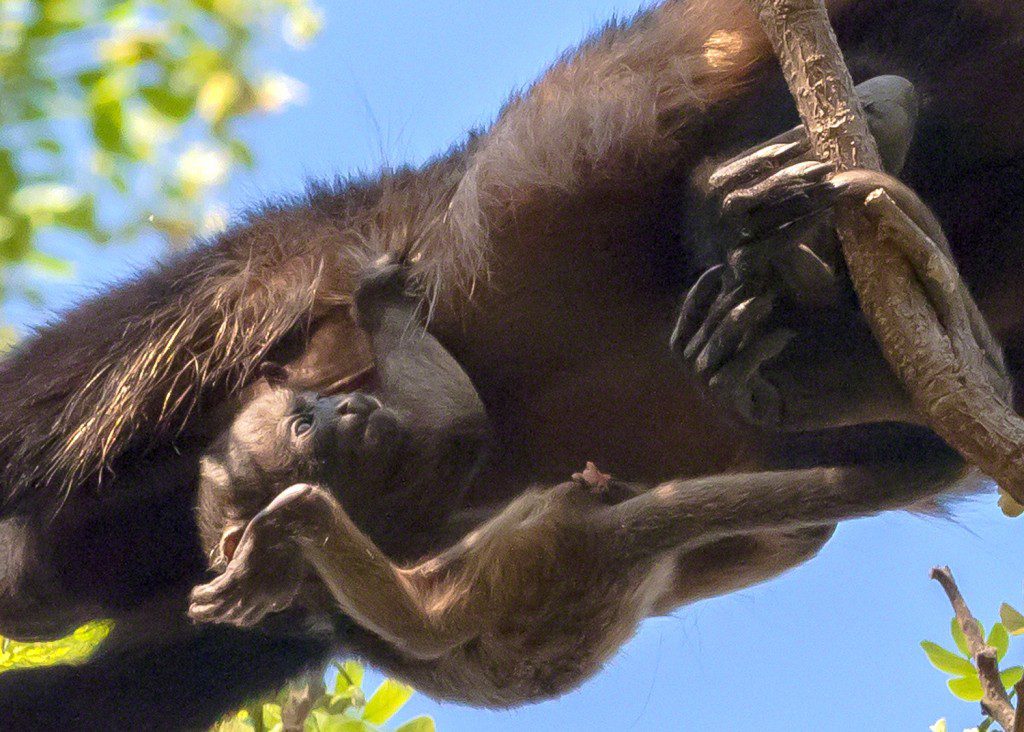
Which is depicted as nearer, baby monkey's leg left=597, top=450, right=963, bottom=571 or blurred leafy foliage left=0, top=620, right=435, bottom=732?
baby monkey's leg left=597, top=450, right=963, bottom=571

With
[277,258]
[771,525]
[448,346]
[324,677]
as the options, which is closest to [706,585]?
[771,525]

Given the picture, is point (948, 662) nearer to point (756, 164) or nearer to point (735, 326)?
point (735, 326)

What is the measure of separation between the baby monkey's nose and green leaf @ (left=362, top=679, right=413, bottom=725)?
41.0 inches

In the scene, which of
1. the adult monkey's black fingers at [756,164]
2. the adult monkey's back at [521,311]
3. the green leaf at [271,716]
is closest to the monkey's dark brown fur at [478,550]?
the adult monkey's back at [521,311]

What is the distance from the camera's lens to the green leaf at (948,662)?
2.19 meters

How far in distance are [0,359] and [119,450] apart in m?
0.36

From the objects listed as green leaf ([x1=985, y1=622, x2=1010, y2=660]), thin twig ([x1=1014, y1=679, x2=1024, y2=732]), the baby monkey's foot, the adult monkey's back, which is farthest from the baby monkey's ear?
green leaf ([x1=985, y1=622, x2=1010, y2=660])

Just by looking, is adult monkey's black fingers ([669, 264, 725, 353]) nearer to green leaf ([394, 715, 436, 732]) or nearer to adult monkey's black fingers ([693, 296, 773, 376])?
adult monkey's black fingers ([693, 296, 773, 376])

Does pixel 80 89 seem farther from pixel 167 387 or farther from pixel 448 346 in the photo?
pixel 448 346

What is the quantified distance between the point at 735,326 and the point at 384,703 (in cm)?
144

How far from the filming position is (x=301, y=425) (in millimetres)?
1885

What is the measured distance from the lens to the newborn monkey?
1658 mm

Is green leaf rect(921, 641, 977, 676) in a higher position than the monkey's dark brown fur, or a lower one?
lower

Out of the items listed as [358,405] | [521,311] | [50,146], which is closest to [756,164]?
[521,311]
